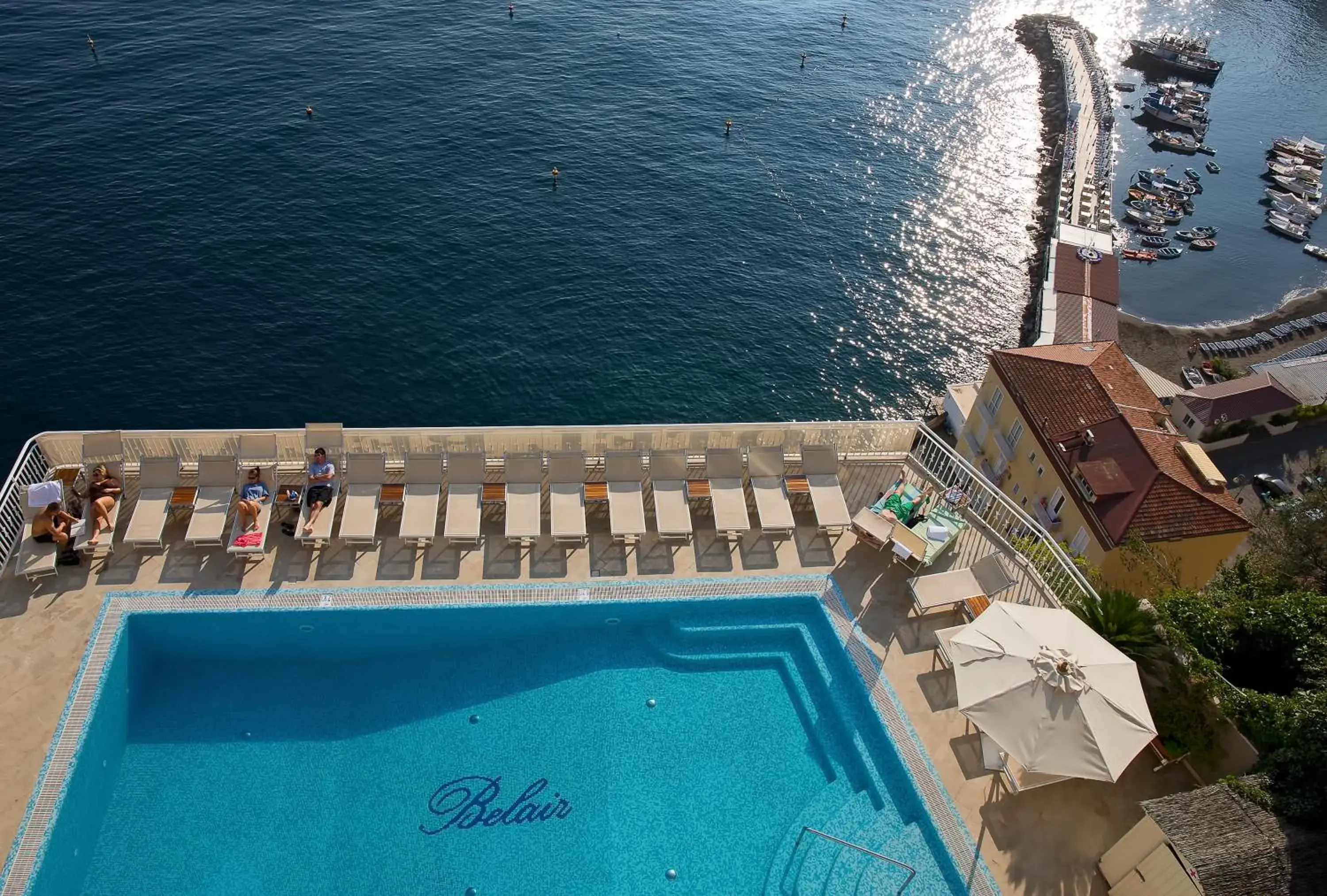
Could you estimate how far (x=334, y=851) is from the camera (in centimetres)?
1363

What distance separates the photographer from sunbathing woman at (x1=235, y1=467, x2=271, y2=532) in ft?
56.1

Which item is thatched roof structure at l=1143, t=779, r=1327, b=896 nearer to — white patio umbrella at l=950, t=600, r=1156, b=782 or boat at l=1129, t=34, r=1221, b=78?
white patio umbrella at l=950, t=600, r=1156, b=782

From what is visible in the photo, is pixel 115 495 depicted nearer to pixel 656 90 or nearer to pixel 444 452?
pixel 444 452

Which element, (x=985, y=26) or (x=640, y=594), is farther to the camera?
(x=985, y=26)

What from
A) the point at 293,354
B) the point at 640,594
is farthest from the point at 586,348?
the point at 640,594

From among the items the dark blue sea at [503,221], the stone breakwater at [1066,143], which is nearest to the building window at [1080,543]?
the dark blue sea at [503,221]

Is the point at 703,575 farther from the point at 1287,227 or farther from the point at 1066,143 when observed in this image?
the point at 1287,227

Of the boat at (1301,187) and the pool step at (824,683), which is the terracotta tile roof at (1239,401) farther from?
the pool step at (824,683)

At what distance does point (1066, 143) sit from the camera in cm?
6062

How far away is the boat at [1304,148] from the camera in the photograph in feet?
223

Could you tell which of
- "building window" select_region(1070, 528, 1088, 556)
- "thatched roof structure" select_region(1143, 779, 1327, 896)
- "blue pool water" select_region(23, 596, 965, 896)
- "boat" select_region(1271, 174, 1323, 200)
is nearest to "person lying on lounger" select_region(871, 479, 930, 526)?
"blue pool water" select_region(23, 596, 965, 896)

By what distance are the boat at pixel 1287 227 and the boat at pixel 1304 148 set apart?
12.2 meters

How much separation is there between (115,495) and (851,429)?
54.0 feet

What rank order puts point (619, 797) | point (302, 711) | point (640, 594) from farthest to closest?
point (640, 594) < point (302, 711) < point (619, 797)
